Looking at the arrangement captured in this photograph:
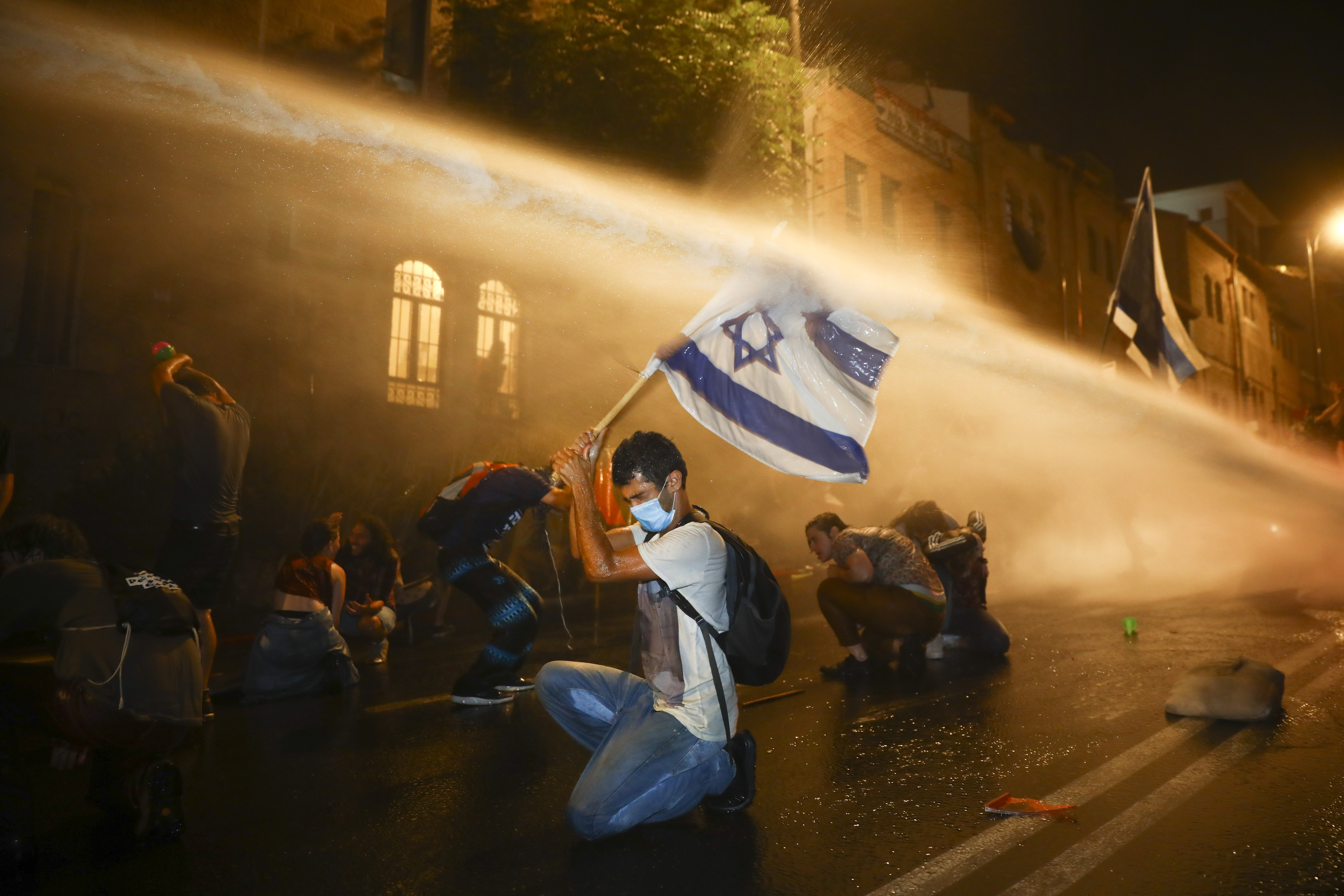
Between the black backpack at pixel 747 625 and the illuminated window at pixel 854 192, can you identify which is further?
the illuminated window at pixel 854 192

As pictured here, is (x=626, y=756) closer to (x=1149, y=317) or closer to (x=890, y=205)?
(x=1149, y=317)

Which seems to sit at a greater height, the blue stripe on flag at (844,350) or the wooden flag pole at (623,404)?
the blue stripe on flag at (844,350)

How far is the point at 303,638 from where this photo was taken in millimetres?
5742

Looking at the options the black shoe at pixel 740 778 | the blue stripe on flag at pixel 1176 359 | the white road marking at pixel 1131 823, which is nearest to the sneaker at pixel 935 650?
the white road marking at pixel 1131 823

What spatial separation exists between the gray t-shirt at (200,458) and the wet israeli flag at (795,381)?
9.56 feet

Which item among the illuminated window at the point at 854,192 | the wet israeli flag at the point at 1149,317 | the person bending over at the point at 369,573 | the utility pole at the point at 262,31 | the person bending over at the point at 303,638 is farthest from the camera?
the illuminated window at the point at 854,192

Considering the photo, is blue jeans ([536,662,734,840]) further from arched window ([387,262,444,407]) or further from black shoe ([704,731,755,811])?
arched window ([387,262,444,407])

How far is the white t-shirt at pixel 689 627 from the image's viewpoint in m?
3.17

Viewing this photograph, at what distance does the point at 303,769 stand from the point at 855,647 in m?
3.73

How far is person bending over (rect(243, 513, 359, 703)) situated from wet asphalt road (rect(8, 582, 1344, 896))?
0.16 m

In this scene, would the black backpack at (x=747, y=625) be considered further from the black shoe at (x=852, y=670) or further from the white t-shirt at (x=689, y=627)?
the black shoe at (x=852, y=670)

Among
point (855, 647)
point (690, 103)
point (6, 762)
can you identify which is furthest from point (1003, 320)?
point (6, 762)

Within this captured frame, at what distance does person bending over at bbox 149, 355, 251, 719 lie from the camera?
528cm

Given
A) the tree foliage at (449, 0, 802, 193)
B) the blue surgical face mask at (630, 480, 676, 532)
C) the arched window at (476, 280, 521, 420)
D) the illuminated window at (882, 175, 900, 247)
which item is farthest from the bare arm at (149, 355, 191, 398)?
the illuminated window at (882, 175, 900, 247)
